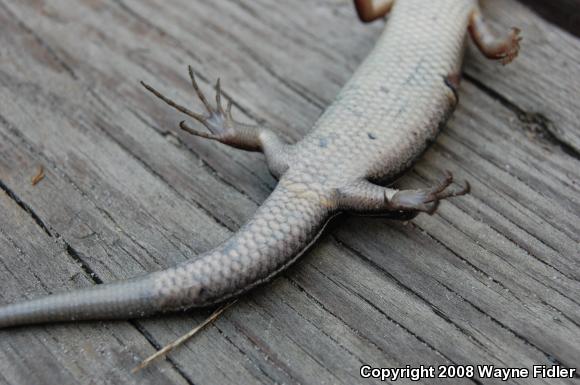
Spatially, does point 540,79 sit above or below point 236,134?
above

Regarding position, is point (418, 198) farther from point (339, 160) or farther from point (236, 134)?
point (236, 134)

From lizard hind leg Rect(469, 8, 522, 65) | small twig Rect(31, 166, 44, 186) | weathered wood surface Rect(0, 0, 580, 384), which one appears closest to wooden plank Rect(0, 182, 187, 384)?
weathered wood surface Rect(0, 0, 580, 384)

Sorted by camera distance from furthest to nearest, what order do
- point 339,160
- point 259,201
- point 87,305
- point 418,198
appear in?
point 259,201 → point 339,160 → point 418,198 → point 87,305

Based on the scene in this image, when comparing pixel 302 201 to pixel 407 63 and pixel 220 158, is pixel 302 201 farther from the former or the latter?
pixel 407 63

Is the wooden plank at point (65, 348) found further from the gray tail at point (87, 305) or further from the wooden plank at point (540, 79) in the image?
the wooden plank at point (540, 79)

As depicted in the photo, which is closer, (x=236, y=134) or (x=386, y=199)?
(x=386, y=199)

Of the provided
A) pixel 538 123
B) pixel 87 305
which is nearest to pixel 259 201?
A: pixel 87 305

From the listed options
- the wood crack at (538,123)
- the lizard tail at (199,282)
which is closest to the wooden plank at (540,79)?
the wood crack at (538,123)

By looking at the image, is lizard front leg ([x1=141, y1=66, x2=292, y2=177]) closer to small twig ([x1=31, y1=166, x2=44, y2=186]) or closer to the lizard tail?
the lizard tail
